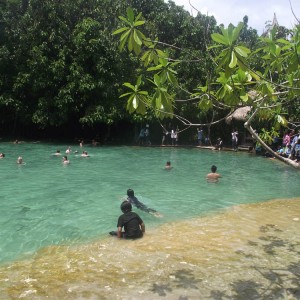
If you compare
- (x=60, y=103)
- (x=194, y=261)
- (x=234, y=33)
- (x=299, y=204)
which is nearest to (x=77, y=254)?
(x=194, y=261)

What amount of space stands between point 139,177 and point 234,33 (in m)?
13.5

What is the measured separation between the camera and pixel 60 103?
2675cm

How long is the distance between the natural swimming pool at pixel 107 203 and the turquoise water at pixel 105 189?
0.03 metres

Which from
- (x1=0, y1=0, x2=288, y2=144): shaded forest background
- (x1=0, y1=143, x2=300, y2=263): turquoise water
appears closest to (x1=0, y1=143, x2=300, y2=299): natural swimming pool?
(x1=0, y1=143, x2=300, y2=263): turquoise water

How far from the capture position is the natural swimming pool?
7203 millimetres

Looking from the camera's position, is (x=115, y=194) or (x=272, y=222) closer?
(x=272, y=222)

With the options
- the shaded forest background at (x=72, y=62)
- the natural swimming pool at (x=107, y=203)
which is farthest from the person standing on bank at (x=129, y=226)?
the shaded forest background at (x=72, y=62)

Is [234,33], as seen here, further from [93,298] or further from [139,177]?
[139,177]

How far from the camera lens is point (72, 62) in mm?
27312

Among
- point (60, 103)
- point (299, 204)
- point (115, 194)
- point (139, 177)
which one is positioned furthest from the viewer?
point (60, 103)

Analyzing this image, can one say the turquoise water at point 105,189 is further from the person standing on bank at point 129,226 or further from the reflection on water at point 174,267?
the reflection on water at point 174,267

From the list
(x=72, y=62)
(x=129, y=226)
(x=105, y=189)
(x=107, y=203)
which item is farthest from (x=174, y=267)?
(x=72, y=62)

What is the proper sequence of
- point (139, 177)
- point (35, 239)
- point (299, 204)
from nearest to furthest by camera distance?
point (35, 239) < point (299, 204) < point (139, 177)

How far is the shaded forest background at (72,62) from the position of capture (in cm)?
2670
